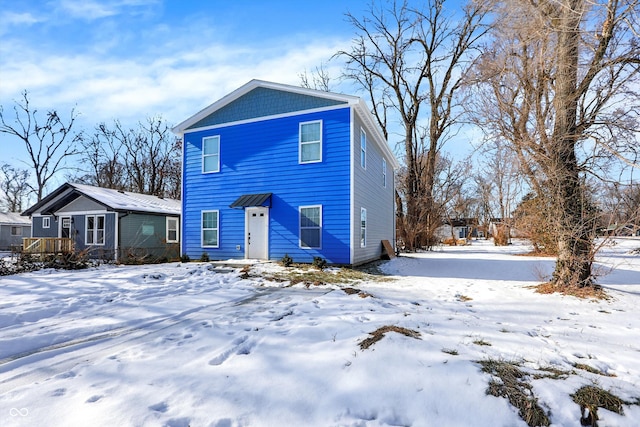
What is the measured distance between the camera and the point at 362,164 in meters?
11.2

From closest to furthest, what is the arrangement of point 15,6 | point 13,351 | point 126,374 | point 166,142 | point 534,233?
1. point 126,374
2. point 13,351
3. point 15,6
4. point 534,233
5. point 166,142

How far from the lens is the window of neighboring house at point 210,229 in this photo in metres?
11.9

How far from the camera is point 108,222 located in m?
15.0

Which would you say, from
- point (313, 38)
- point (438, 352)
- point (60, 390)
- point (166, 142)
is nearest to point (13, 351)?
point (60, 390)

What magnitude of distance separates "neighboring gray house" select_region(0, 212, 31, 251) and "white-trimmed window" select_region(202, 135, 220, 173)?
26.1m

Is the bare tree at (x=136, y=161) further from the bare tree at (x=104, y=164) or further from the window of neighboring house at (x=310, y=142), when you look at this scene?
the window of neighboring house at (x=310, y=142)

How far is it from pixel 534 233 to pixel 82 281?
704 inches

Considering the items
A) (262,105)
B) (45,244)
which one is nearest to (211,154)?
(262,105)

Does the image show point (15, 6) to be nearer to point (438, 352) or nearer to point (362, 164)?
point (362, 164)

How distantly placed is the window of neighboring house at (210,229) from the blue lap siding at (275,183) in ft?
0.55

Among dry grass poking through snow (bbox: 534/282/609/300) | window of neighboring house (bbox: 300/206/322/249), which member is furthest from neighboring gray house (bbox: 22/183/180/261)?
dry grass poking through snow (bbox: 534/282/609/300)

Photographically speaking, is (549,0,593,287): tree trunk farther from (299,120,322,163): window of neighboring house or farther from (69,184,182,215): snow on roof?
(69,184,182,215): snow on roof

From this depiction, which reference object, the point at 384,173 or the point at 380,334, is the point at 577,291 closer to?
the point at 380,334

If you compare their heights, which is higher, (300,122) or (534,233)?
(300,122)
